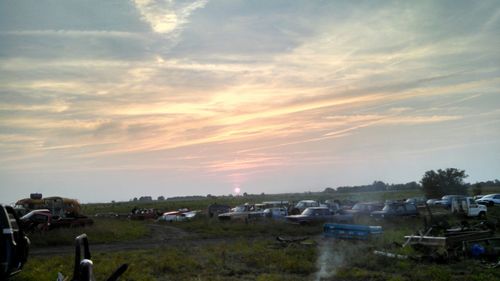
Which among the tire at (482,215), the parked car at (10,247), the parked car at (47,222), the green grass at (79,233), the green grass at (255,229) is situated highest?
the parked car at (10,247)

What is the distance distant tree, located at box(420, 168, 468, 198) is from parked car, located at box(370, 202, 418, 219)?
31891mm

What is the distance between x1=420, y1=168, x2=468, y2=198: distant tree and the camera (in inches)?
2464

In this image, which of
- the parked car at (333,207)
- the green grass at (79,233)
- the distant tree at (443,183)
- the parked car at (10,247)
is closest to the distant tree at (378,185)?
the distant tree at (443,183)

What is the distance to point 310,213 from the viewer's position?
3256cm

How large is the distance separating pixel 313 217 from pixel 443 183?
128 feet

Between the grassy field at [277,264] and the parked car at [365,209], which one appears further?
the parked car at [365,209]

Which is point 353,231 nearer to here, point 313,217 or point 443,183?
point 313,217

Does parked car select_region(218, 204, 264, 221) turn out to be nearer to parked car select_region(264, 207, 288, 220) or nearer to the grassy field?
parked car select_region(264, 207, 288, 220)

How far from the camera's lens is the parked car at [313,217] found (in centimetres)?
3188

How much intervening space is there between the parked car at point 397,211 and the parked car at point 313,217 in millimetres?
4060

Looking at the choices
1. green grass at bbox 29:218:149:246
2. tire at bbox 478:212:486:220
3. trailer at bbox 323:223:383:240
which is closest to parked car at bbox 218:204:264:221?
green grass at bbox 29:218:149:246

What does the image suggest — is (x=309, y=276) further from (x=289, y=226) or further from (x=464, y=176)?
(x=464, y=176)

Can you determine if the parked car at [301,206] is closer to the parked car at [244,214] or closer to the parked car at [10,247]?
the parked car at [244,214]

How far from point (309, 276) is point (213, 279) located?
10.1ft
